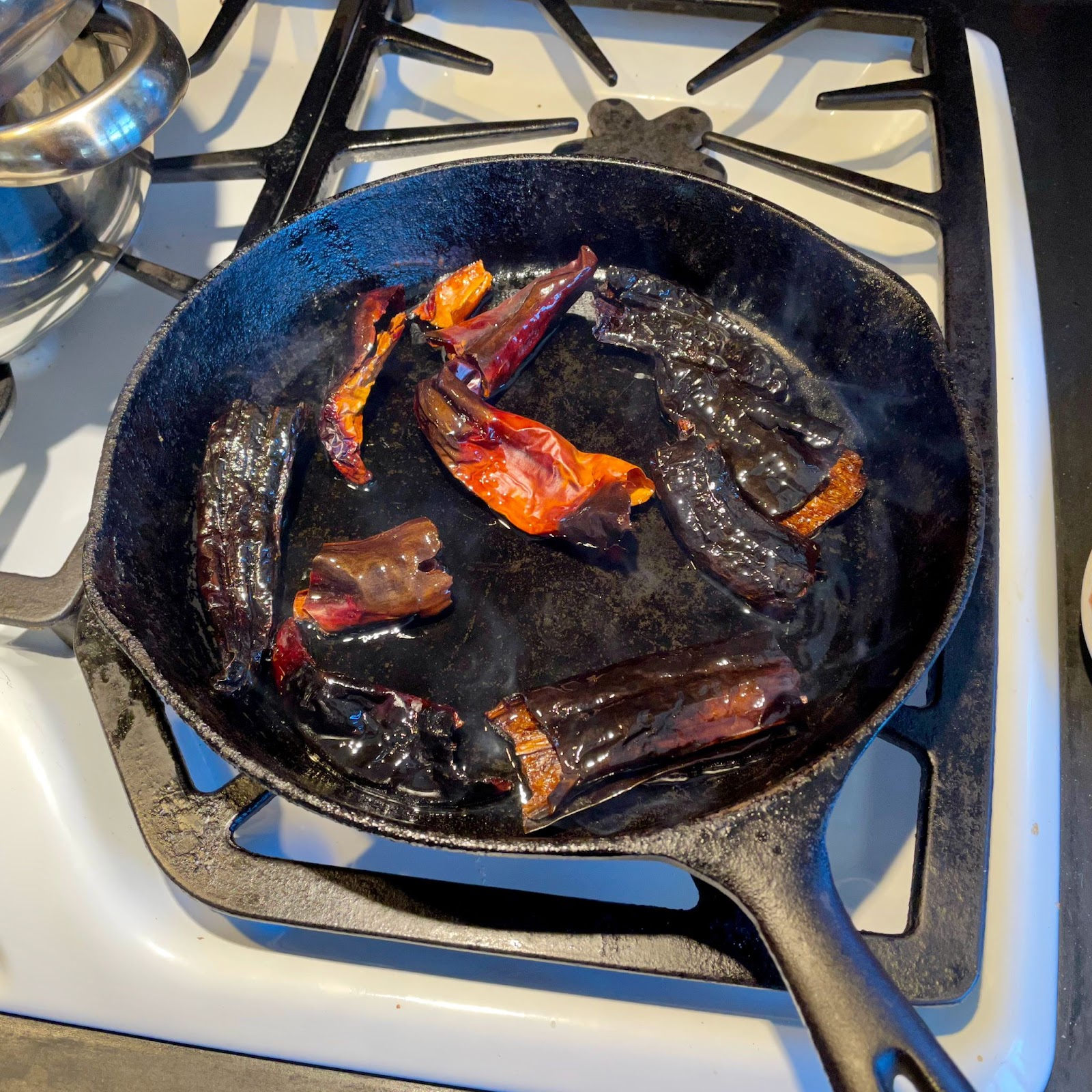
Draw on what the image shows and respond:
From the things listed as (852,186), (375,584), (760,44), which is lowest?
(375,584)

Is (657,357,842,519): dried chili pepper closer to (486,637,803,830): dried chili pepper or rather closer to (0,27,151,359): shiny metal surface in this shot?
(486,637,803,830): dried chili pepper

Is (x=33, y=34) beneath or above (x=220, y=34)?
beneath

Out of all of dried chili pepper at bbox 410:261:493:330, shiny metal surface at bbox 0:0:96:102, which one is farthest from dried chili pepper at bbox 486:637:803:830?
shiny metal surface at bbox 0:0:96:102

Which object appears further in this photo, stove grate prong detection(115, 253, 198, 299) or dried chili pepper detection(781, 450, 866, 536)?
stove grate prong detection(115, 253, 198, 299)

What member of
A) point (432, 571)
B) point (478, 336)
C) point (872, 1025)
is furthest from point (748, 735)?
point (478, 336)

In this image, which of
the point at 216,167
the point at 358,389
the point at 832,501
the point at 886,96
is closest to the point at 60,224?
the point at 216,167

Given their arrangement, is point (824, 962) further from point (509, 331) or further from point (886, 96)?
point (886, 96)

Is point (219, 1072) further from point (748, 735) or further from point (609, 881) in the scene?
point (748, 735)
